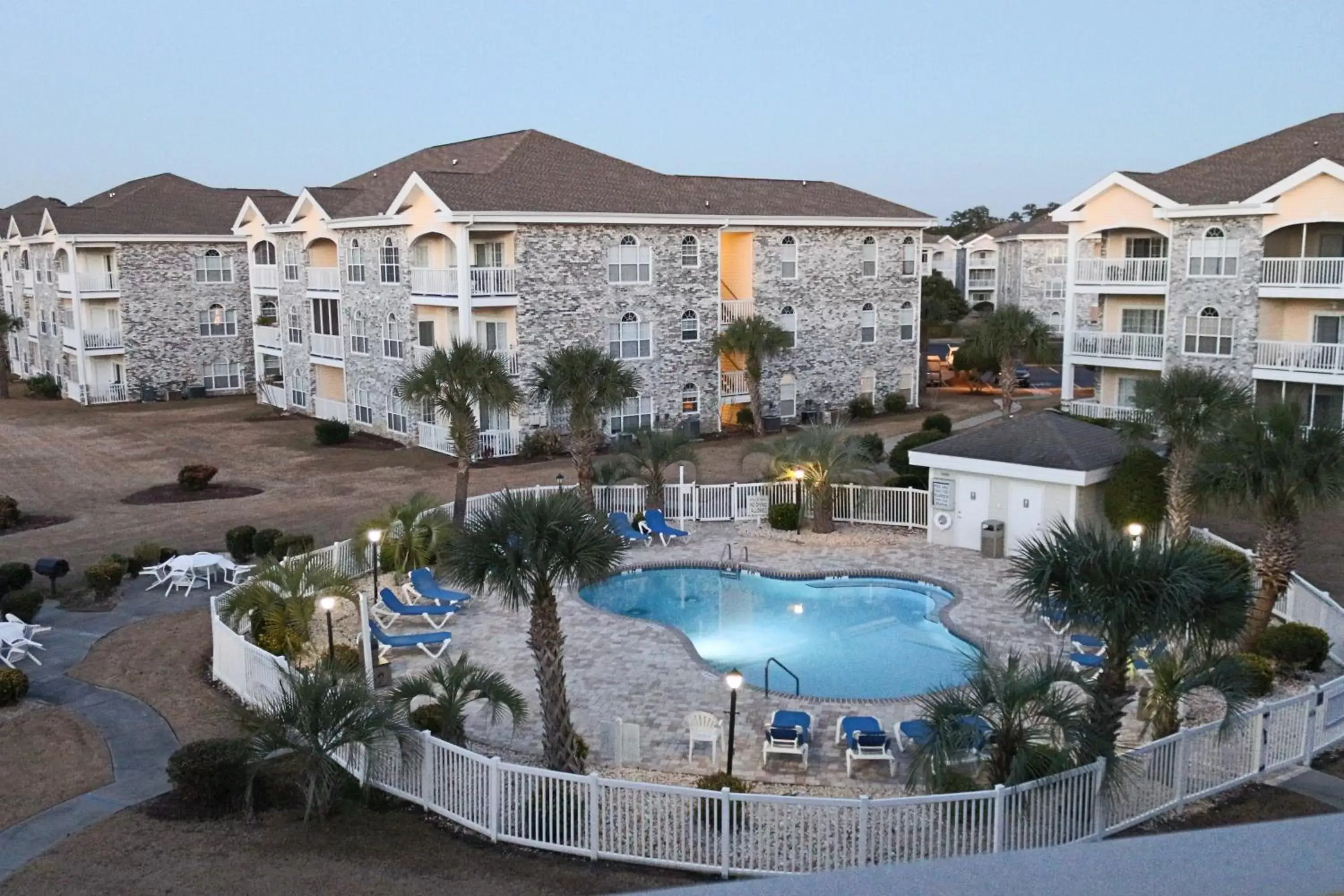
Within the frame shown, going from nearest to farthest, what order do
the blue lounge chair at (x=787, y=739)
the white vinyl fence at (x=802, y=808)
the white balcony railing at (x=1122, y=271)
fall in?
the white vinyl fence at (x=802, y=808) < the blue lounge chair at (x=787, y=739) < the white balcony railing at (x=1122, y=271)

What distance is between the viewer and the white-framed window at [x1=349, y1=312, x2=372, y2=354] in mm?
41312

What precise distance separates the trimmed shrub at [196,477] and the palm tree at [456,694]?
19.2 metres

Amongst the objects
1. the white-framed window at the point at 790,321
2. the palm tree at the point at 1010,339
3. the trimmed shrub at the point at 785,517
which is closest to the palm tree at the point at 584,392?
the trimmed shrub at the point at 785,517

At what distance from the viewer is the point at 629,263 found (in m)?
38.2

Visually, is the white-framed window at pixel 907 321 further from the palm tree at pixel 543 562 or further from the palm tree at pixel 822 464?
the palm tree at pixel 543 562

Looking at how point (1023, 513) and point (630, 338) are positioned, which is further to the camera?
point (630, 338)

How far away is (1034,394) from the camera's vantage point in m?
51.6

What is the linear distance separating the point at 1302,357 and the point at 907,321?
1590 centimetres

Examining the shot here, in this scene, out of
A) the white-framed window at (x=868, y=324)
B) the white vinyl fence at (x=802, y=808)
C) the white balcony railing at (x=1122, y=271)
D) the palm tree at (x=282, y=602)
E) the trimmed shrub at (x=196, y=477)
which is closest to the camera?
the white vinyl fence at (x=802, y=808)

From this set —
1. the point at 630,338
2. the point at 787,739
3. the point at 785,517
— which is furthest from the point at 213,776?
the point at 630,338

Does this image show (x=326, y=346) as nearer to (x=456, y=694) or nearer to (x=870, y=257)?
(x=870, y=257)

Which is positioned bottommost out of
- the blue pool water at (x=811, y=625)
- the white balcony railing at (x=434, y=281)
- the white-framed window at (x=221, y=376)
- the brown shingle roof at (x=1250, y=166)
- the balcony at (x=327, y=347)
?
the blue pool water at (x=811, y=625)

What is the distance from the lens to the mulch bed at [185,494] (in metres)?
29.9

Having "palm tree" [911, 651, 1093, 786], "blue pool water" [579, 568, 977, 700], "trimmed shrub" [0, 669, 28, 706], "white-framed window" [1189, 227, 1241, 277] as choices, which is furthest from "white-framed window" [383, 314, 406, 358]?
"palm tree" [911, 651, 1093, 786]
